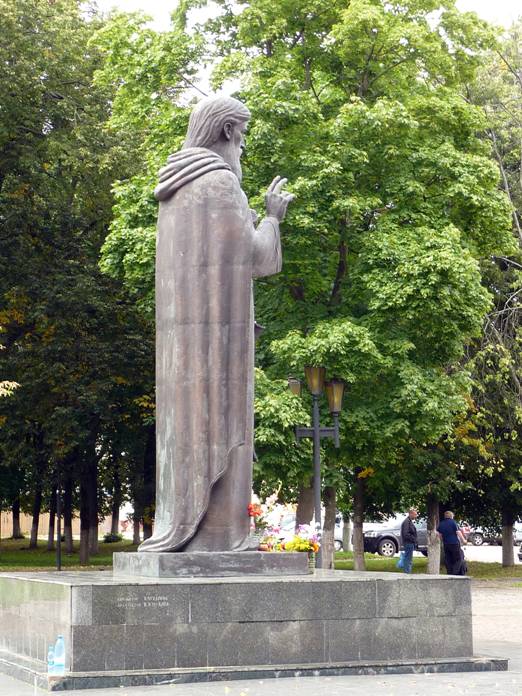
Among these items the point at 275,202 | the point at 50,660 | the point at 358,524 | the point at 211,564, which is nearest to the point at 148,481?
the point at 358,524

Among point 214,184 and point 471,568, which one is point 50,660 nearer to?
point 214,184

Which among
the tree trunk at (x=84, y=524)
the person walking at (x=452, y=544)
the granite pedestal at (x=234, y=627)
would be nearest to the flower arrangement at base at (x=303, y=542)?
the granite pedestal at (x=234, y=627)

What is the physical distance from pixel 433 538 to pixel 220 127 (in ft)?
72.6

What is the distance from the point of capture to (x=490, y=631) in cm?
1708

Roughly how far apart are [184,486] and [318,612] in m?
1.78

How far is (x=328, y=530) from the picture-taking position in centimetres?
2970

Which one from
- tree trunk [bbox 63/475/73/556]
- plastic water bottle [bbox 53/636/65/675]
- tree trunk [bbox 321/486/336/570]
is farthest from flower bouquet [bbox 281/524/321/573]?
tree trunk [bbox 63/475/73/556]

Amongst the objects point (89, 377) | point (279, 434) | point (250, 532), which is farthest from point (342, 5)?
point (250, 532)

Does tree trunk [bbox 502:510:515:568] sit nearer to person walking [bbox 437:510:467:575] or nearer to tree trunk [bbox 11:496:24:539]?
person walking [bbox 437:510:467:575]

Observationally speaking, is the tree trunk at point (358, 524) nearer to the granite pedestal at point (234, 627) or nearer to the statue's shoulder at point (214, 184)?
the granite pedestal at point (234, 627)

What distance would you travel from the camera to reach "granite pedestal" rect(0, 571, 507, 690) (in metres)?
10.2

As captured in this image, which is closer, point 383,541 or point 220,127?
point 220,127

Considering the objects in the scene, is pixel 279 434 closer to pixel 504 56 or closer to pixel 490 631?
pixel 490 631

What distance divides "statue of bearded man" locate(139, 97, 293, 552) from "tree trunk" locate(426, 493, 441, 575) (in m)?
20.5
